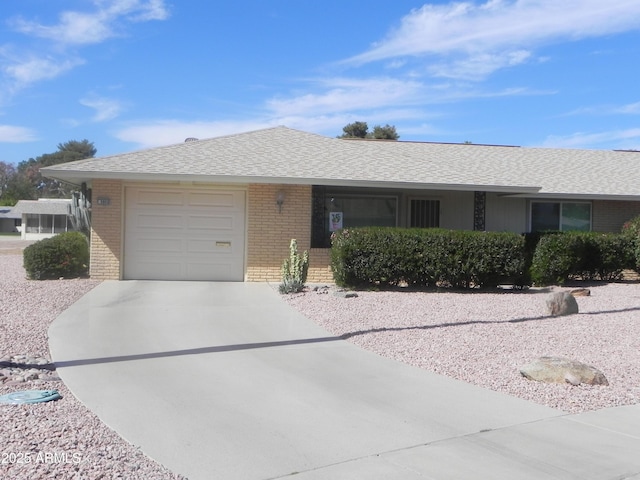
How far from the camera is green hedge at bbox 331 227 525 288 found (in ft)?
49.0

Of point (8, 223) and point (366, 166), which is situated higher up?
point (366, 166)

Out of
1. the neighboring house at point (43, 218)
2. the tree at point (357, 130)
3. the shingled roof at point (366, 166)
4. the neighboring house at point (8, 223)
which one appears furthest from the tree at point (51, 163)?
the shingled roof at point (366, 166)

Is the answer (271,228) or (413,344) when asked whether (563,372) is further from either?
(271,228)

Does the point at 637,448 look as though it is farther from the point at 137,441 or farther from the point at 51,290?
the point at 51,290

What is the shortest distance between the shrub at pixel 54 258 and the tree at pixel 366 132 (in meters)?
37.0

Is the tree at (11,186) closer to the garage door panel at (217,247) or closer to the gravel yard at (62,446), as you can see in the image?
the garage door panel at (217,247)

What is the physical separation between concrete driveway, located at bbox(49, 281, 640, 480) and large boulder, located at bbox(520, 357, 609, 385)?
75 centimetres

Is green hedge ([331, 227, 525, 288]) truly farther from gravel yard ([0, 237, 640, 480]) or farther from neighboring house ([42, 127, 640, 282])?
neighboring house ([42, 127, 640, 282])

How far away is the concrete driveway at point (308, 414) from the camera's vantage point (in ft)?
17.2

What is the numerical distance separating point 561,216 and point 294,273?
30.3 feet

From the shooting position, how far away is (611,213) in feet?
66.8

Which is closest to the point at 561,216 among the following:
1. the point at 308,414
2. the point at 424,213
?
the point at 424,213

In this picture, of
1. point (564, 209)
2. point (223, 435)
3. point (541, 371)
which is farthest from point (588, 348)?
point (564, 209)

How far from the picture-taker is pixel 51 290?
46.2ft
